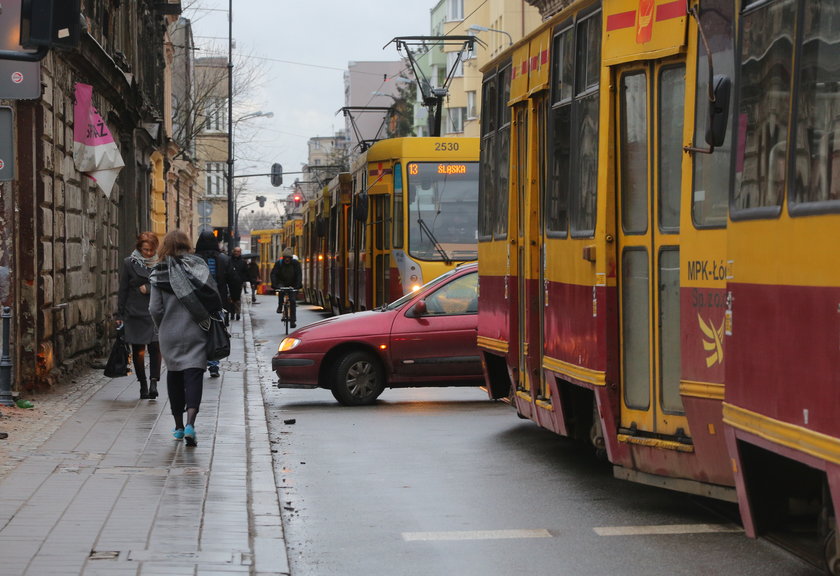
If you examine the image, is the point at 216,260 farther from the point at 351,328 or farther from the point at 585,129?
the point at 585,129

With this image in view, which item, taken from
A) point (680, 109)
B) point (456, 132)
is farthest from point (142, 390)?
point (456, 132)

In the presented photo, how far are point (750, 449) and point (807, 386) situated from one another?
3.07 ft

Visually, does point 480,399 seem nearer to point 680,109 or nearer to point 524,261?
point 524,261

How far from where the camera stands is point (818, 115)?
5551mm

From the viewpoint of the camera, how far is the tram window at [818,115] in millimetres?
5406

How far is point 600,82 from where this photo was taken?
9227 mm

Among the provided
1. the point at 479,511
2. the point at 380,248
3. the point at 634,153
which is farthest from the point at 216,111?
the point at 634,153

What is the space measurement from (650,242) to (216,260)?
40.9 feet

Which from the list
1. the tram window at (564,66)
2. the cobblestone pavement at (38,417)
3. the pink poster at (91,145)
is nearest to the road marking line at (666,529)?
the tram window at (564,66)

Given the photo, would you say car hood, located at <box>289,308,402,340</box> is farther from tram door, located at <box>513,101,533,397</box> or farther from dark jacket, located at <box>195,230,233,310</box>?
tram door, located at <box>513,101,533,397</box>

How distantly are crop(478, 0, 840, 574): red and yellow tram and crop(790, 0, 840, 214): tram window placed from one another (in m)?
0.01

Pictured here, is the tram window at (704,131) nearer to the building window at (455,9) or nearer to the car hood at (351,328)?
the car hood at (351,328)

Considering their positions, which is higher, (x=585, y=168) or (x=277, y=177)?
(x=277, y=177)

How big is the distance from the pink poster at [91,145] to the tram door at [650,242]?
12.2 meters
